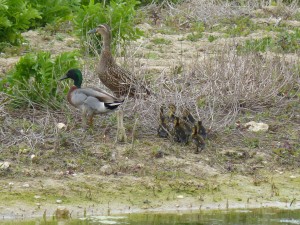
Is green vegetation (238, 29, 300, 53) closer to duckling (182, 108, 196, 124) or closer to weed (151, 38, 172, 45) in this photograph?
weed (151, 38, 172, 45)

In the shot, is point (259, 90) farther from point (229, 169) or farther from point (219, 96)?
point (229, 169)

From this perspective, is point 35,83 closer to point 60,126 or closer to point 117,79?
point 60,126

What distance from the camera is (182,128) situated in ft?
34.2

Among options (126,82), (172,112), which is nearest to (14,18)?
(126,82)

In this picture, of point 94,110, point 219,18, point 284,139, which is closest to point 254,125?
point 284,139

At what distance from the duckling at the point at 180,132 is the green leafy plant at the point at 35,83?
153cm

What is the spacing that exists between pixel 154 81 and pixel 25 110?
1747 millimetres

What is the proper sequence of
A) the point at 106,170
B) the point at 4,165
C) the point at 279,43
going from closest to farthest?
the point at 4,165
the point at 106,170
the point at 279,43

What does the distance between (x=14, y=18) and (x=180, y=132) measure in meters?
4.54

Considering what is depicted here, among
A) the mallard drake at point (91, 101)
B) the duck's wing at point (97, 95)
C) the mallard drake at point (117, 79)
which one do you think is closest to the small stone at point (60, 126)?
the mallard drake at point (91, 101)

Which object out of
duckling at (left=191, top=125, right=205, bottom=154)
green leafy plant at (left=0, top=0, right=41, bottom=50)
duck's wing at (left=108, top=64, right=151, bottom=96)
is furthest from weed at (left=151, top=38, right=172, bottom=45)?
duckling at (left=191, top=125, right=205, bottom=154)

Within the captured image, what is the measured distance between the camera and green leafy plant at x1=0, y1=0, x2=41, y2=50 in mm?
13695

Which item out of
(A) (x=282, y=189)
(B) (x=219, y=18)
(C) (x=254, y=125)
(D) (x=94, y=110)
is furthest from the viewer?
(B) (x=219, y=18)

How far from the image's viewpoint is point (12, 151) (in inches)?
392
